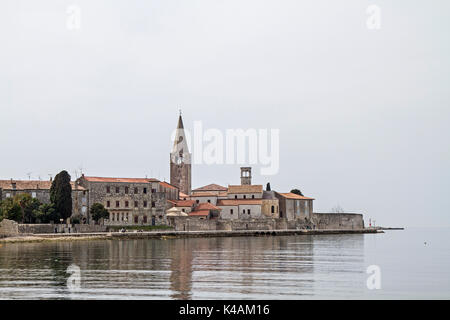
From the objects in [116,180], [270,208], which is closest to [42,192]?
[116,180]

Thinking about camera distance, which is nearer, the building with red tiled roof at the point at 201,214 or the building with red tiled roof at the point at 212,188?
the building with red tiled roof at the point at 201,214

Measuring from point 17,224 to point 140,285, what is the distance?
4527 centimetres

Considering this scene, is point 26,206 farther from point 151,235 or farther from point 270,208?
point 270,208

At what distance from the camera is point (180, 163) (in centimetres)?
11081

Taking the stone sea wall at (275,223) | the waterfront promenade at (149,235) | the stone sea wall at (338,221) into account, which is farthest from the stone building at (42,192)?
the stone sea wall at (338,221)

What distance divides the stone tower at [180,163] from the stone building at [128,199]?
21863 millimetres

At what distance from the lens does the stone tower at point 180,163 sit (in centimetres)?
11062

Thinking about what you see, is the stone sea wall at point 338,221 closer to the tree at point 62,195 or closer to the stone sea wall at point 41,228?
the stone sea wall at point 41,228

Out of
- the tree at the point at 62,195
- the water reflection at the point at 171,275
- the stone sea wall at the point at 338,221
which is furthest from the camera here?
the stone sea wall at the point at 338,221

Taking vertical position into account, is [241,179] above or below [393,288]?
above
